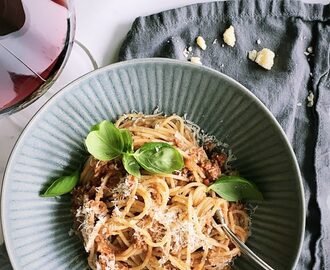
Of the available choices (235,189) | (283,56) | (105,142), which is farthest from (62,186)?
(283,56)

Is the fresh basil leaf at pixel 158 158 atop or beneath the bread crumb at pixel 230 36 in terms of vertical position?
beneath

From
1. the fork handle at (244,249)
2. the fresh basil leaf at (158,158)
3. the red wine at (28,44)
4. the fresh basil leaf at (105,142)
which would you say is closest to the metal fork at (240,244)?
the fork handle at (244,249)

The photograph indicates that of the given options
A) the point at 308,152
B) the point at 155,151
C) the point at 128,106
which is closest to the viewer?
the point at 155,151

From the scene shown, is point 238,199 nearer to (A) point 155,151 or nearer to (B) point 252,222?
(B) point 252,222

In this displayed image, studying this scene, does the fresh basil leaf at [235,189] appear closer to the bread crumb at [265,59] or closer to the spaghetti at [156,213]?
the spaghetti at [156,213]

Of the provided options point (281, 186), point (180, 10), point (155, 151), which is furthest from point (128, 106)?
point (281, 186)

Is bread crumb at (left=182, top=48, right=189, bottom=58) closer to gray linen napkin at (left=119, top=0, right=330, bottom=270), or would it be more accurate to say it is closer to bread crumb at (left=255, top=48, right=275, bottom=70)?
gray linen napkin at (left=119, top=0, right=330, bottom=270)
